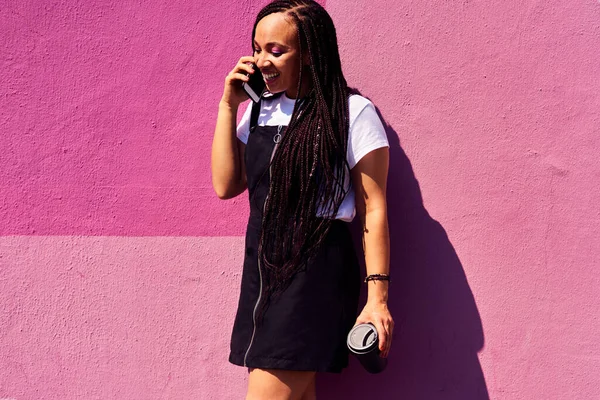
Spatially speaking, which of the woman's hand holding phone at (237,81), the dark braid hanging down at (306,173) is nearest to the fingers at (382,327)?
the dark braid hanging down at (306,173)

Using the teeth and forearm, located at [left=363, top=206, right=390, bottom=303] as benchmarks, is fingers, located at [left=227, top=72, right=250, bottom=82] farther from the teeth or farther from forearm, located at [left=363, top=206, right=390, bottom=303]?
forearm, located at [left=363, top=206, right=390, bottom=303]

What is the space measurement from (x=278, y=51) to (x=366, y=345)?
961 millimetres

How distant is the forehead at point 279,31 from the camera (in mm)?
2447

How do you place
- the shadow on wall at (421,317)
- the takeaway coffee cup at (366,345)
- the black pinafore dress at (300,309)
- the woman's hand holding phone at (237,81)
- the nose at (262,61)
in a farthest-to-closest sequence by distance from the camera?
the shadow on wall at (421,317) → the woman's hand holding phone at (237,81) → the nose at (262,61) → the black pinafore dress at (300,309) → the takeaway coffee cup at (366,345)

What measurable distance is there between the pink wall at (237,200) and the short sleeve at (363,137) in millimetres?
405

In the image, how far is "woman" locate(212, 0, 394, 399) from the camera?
2.38 meters

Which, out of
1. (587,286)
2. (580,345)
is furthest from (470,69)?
(580,345)

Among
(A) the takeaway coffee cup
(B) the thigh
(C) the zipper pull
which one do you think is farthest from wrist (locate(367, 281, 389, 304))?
(C) the zipper pull

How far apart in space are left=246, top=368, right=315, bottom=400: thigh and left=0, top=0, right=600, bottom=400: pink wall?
1.61 ft

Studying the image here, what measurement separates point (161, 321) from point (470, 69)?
150 centimetres

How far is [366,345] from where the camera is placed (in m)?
2.25

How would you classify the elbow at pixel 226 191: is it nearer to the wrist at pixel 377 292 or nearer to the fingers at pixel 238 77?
the fingers at pixel 238 77

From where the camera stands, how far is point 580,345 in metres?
2.73

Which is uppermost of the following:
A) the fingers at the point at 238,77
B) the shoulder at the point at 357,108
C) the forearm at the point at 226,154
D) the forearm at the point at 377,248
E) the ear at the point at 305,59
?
the ear at the point at 305,59
